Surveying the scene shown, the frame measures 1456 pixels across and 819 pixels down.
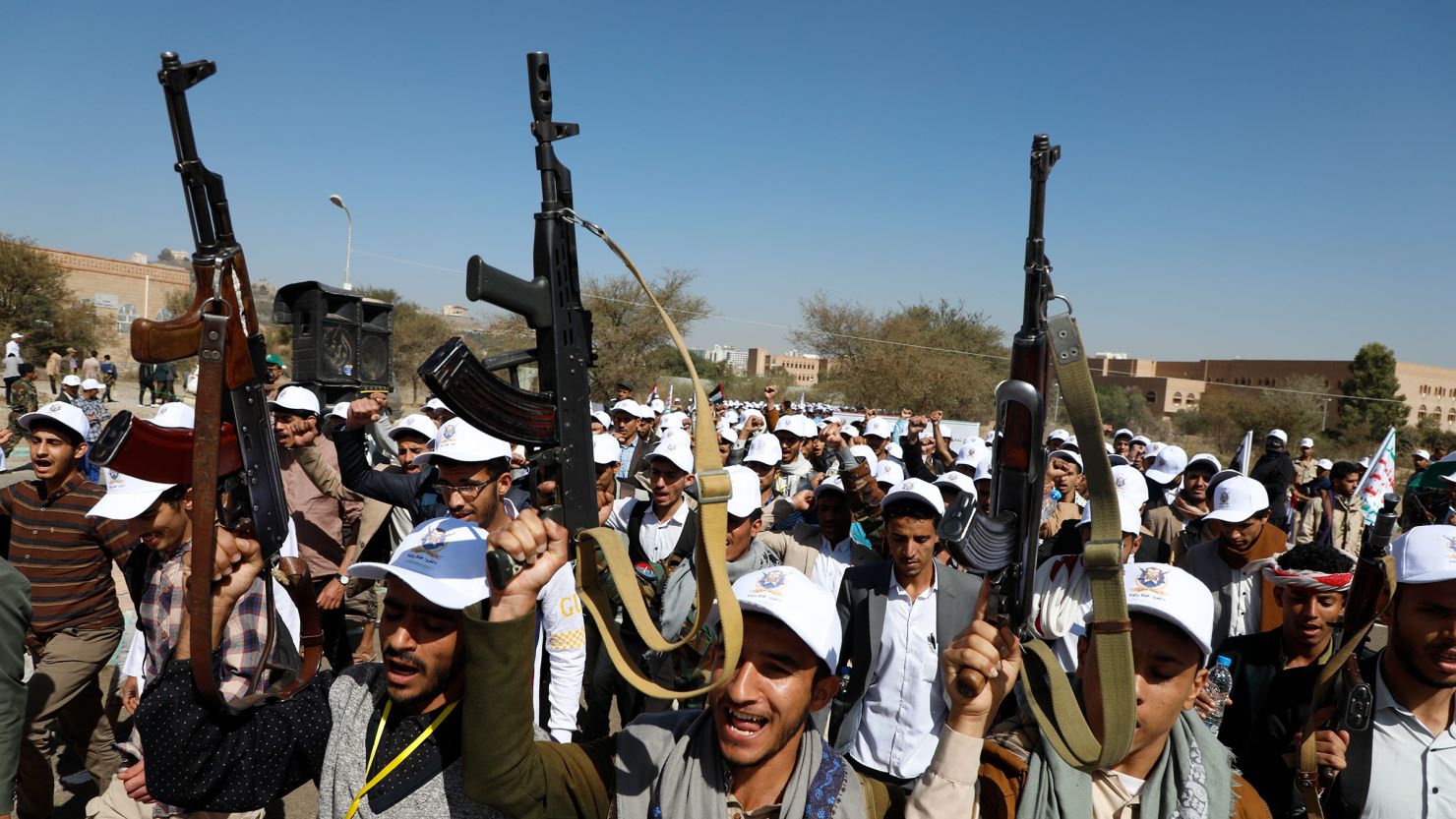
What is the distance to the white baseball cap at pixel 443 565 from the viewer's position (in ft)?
6.66

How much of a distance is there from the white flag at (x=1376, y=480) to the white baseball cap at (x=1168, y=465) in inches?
75.1

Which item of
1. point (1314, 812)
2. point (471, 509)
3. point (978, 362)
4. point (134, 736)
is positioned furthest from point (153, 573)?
point (978, 362)

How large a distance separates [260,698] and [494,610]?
34.6 inches

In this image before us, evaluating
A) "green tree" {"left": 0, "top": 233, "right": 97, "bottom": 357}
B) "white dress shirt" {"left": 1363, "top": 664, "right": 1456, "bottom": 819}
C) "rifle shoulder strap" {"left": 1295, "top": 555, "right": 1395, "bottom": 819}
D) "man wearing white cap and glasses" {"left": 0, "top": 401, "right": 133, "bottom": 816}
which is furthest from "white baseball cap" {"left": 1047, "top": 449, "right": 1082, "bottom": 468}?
"green tree" {"left": 0, "top": 233, "right": 97, "bottom": 357}

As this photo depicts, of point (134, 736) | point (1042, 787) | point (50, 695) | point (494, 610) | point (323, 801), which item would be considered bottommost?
point (50, 695)

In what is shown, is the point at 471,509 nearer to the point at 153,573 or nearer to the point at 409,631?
the point at 153,573

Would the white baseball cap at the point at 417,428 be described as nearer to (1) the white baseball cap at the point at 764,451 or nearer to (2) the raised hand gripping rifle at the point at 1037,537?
(1) the white baseball cap at the point at 764,451

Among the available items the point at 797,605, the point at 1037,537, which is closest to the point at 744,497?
the point at 797,605

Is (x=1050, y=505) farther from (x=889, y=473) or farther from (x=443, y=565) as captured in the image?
(x=443, y=565)

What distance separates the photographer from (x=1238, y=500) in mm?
4668

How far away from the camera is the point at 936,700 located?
3.41 m

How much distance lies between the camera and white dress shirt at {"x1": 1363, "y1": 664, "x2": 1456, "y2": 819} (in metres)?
2.40

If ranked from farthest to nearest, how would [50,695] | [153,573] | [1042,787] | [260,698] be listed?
[50,695]
[153,573]
[260,698]
[1042,787]

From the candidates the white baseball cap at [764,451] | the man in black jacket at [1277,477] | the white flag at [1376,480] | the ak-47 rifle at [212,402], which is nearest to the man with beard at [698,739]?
the ak-47 rifle at [212,402]
